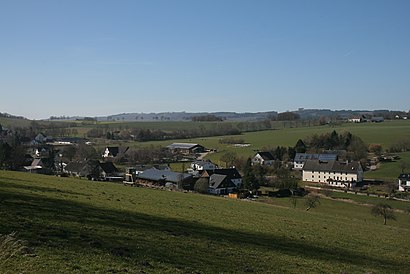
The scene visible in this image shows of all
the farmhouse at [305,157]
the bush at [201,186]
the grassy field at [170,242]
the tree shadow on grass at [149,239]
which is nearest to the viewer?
the grassy field at [170,242]

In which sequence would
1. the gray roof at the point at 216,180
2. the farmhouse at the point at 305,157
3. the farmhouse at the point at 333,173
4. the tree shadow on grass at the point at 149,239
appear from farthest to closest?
the farmhouse at the point at 305,157 → the farmhouse at the point at 333,173 → the gray roof at the point at 216,180 → the tree shadow on grass at the point at 149,239

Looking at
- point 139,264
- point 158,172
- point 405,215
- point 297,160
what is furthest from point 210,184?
point 139,264

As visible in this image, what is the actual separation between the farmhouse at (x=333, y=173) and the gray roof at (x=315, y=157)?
6.41m

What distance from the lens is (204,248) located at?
14.9m

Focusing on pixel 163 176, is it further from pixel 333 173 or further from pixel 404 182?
pixel 404 182

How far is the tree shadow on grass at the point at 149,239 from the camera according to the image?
A: 12.6m

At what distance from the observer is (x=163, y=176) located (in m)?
68.4

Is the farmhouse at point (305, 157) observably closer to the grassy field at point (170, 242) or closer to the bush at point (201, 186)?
the bush at point (201, 186)

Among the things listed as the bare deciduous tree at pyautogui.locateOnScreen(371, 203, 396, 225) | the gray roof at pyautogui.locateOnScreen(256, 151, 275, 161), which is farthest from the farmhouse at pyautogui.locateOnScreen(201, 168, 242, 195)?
the gray roof at pyautogui.locateOnScreen(256, 151, 275, 161)

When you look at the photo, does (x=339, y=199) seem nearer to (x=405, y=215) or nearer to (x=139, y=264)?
(x=405, y=215)

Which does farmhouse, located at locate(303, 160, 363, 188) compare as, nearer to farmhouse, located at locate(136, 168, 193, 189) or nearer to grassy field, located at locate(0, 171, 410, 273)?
farmhouse, located at locate(136, 168, 193, 189)

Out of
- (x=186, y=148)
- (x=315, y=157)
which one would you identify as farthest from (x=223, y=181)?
(x=186, y=148)

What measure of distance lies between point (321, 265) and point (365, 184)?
6388 cm

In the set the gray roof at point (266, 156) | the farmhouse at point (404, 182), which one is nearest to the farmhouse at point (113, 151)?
the gray roof at point (266, 156)
